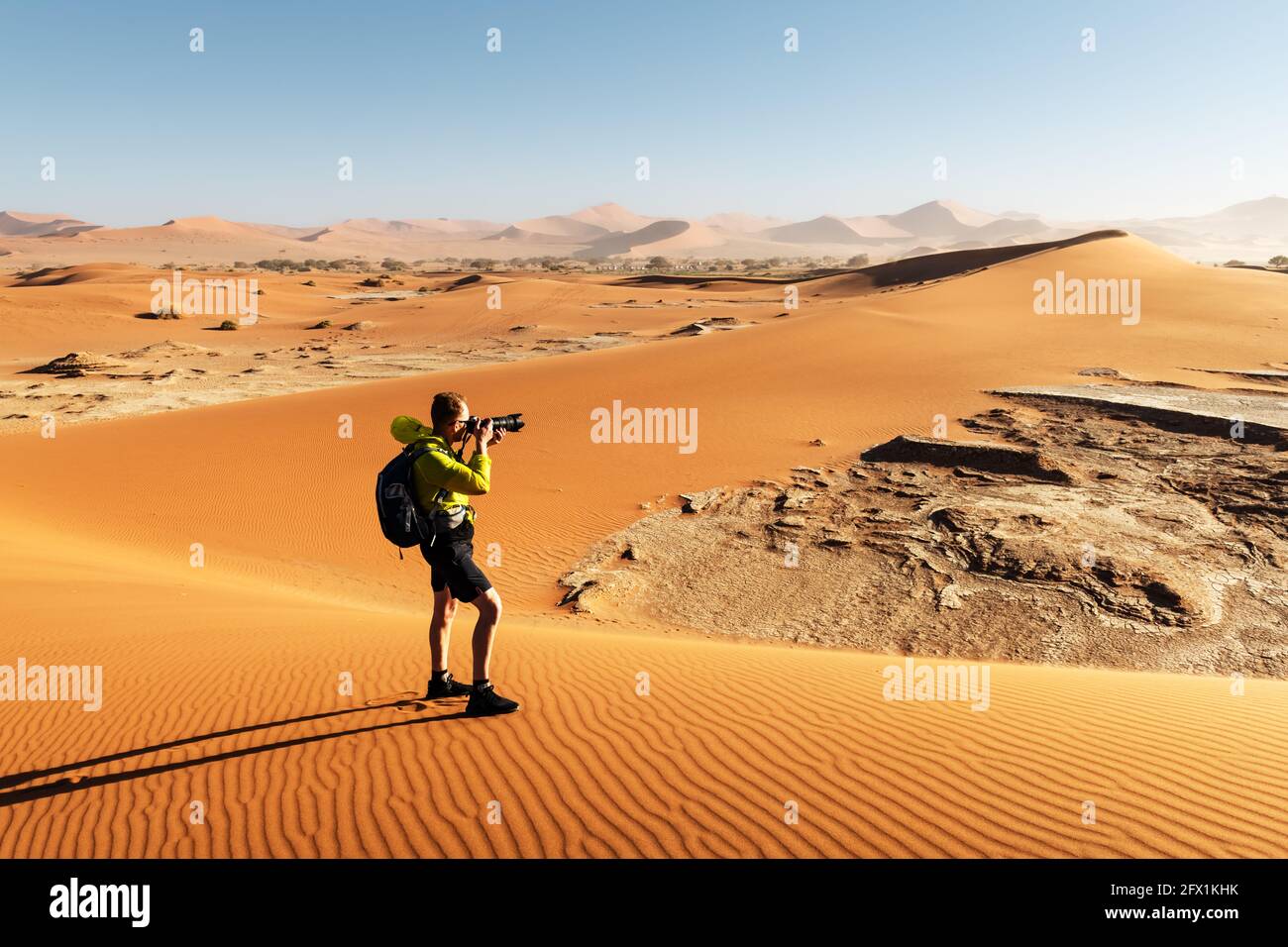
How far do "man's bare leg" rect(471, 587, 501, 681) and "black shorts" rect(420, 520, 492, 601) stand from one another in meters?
0.06

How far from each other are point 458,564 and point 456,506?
34 cm

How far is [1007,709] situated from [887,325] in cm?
2140

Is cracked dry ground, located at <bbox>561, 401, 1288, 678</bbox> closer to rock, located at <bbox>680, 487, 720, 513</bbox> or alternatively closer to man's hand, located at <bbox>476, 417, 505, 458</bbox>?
rock, located at <bbox>680, 487, 720, 513</bbox>

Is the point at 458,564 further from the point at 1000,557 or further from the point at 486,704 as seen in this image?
the point at 1000,557

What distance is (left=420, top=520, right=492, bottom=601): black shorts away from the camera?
4480mm

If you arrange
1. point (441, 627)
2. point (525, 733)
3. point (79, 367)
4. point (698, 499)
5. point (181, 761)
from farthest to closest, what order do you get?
point (79, 367) < point (698, 499) < point (441, 627) < point (525, 733) < point (181, 761)

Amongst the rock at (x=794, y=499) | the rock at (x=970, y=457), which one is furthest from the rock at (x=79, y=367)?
the rock at (x=970, y=457)

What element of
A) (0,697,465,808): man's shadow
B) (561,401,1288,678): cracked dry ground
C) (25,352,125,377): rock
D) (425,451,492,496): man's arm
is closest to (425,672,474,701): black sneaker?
(0,697,465,808): man's shadow

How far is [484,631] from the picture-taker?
4648 millimetres

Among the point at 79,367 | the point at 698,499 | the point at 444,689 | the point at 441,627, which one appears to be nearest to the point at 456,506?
the point at 441,627

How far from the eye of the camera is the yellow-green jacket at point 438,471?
4.26 metres

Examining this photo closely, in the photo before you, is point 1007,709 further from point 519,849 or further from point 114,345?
point 114,345
